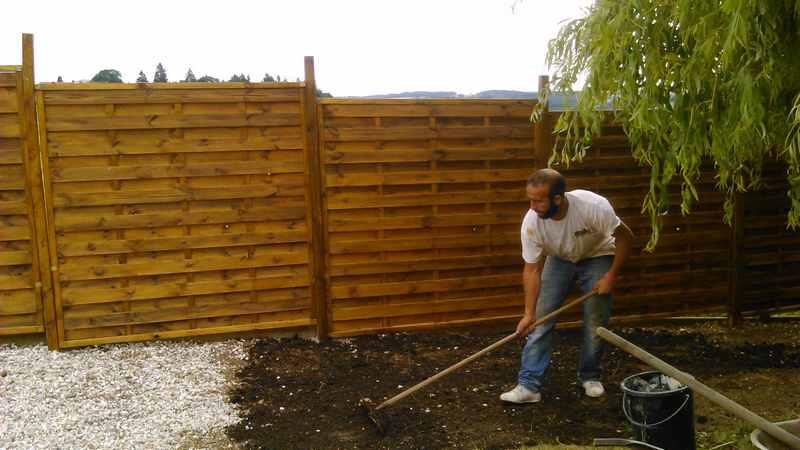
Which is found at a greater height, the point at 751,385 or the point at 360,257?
the point at 360,257

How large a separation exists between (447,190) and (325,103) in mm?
1313

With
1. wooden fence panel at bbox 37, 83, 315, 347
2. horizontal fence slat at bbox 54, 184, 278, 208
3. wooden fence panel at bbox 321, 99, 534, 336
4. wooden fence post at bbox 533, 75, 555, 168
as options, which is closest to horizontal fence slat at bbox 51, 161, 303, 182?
wooden fence panel at bbox 37, 83, 315, 347

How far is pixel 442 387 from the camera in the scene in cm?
505

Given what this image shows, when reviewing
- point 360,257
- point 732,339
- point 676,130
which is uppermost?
point 676,130

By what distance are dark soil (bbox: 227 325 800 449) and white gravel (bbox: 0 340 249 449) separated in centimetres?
25

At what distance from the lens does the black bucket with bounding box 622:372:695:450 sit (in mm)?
3646

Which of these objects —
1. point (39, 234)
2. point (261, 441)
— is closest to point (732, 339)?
point (261, 441)

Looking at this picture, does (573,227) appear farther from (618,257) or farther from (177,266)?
(177,266)

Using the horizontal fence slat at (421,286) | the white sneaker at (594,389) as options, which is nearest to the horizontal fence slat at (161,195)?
the horizontal fence slat at (421,286)

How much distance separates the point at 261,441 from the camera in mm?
4129

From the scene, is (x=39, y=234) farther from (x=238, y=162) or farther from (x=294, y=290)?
(x=294, y=290)

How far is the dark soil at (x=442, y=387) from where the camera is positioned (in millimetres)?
4230

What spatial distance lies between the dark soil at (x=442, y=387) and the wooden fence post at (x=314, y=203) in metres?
0.32

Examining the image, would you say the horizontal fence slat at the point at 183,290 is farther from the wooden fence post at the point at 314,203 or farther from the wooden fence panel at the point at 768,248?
the wooden fence panel at the point at 768,248
